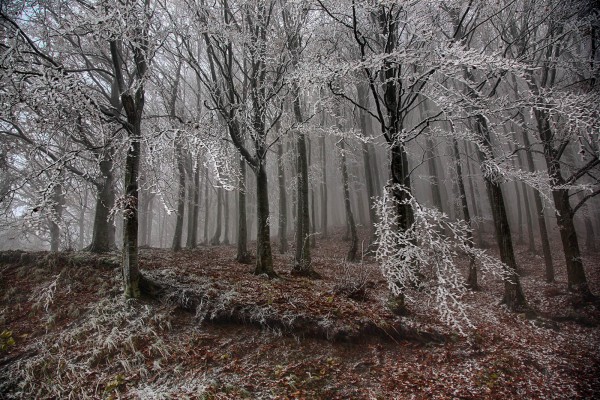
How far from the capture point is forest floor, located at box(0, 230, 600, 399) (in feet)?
15.8

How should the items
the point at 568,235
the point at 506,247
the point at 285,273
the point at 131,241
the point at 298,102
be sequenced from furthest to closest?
1. the point at 298,102
2. the point at 285,273
3. the point at 568,235
4. the point at 506,247
5. the point at 131,241

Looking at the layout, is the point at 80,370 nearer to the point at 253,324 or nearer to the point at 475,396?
the point at 253,324

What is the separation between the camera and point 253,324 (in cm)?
611

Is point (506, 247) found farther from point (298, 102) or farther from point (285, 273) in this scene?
point (298, 102)

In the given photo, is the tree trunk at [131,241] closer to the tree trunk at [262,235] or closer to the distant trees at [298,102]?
the distant trees at [298,102]

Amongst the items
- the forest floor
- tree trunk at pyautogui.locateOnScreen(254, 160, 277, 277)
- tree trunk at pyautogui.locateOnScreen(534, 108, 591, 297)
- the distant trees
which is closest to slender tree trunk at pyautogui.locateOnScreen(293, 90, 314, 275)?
the distant trees

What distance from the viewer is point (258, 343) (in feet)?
18.9

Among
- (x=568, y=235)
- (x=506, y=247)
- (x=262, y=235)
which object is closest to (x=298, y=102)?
(x=262, y=235)

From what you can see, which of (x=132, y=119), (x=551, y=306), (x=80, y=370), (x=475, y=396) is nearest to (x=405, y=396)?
(x=475, y=396)

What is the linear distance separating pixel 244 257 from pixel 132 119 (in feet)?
18.8

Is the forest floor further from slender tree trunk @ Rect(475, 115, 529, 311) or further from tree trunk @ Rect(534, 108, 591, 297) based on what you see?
tree trunk @ Rect(534, 108, 591, 297)

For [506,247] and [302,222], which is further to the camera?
[302,222]

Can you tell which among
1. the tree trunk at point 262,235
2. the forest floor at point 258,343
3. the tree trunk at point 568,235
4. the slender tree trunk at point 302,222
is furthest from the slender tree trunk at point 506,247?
the tree trunk at point 262,235

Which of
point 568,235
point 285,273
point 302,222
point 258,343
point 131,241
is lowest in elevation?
point 258,343
